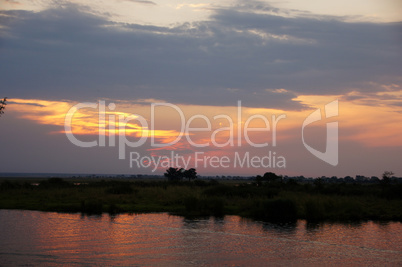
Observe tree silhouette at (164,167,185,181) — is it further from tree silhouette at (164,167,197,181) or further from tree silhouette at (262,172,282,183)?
tree silhouette at (262,172,282,183)

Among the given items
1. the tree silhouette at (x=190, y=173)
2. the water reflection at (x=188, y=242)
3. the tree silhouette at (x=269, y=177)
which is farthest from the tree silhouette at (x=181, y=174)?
the water reflection at (x=188, y=242)

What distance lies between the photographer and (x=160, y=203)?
37.8m

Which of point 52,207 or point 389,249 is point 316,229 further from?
point 52,207

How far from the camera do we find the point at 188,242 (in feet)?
66.9

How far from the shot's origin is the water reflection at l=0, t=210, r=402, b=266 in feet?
56.1

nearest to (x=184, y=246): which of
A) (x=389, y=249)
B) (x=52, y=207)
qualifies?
(x=389, y=249)

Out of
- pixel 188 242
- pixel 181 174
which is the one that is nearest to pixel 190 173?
pixel 181 174

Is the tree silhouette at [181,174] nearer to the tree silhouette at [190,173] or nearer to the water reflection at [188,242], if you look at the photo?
the tree silhouette at [190,173]

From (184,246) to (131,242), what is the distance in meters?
2.58

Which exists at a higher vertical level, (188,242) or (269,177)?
(188,242)

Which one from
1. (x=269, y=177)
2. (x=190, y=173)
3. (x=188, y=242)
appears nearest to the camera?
(x=188, y=242)

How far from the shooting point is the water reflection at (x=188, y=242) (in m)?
17.1

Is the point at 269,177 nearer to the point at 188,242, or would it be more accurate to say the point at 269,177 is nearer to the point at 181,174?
the point at 181,174

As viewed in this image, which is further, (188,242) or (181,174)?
(181,174)
